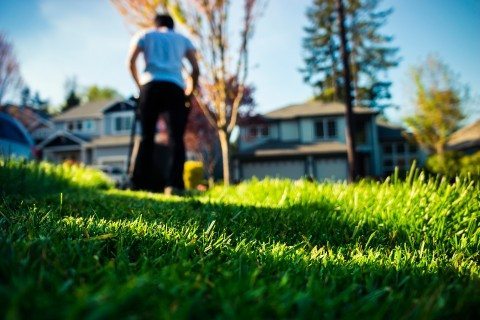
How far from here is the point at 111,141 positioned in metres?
29.2

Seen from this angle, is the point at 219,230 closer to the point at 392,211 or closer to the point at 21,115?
the point at 392,211

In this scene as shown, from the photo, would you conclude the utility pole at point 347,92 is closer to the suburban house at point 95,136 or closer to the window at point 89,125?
the suburban house at point 95,136

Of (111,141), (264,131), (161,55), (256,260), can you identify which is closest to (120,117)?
(111,141)

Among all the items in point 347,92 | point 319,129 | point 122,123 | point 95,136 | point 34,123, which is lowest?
point 347,92

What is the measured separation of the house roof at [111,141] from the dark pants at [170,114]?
2481cm

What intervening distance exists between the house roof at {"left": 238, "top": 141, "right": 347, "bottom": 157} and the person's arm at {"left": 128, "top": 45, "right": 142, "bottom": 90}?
58.6 feet

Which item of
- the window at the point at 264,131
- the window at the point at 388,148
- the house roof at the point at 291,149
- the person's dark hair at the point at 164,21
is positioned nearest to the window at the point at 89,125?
the house roof at the point at 291,149

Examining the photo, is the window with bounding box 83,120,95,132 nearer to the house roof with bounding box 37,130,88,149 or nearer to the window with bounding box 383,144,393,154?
the house roof with bounding box 37,130,88,149

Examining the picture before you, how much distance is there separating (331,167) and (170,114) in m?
19.9

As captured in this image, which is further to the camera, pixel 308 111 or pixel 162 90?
pixel 308 111

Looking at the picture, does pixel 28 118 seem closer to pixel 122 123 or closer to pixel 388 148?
pixel 122 123

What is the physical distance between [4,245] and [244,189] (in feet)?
9.63

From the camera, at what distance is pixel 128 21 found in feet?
27.5

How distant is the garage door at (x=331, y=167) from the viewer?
2269cm
